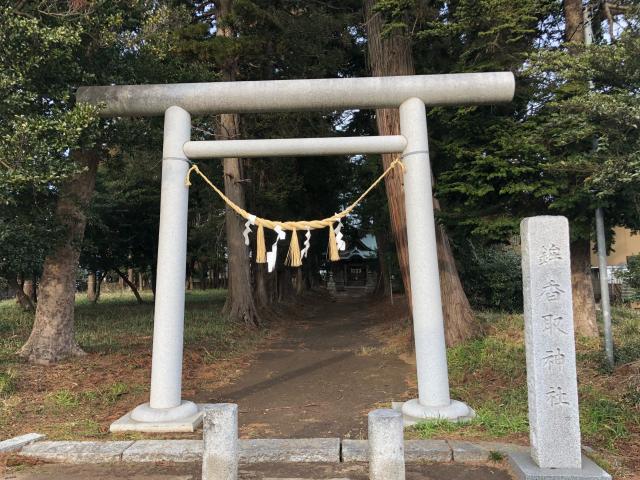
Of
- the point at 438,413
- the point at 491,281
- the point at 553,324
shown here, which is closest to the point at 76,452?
the point at 438,413

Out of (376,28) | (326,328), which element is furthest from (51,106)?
(326,328)

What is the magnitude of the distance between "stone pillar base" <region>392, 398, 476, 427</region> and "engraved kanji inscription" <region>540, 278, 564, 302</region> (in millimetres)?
2114

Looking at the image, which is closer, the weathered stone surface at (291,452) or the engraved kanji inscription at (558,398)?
the engraved kanji inscription at (558,398)

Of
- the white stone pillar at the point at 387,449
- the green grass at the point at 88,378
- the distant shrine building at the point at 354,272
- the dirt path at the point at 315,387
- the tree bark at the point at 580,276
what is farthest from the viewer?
the distant shrine building at the point at 354,272

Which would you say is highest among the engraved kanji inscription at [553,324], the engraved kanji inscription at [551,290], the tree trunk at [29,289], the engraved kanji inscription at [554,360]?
the tree trunk at [29,289]

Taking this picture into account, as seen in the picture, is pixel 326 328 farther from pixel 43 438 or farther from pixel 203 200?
pixel 43 438

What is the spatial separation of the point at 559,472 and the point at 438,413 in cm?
177

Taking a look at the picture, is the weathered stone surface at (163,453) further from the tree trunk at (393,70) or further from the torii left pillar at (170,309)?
the tree trunk at (393,70)

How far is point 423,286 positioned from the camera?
6.21m

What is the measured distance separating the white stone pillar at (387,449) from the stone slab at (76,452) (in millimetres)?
2699

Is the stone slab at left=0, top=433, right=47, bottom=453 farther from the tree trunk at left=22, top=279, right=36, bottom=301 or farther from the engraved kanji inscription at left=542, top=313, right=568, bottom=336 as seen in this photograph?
the tree trunk at left=22, top=279, right=36, bottom=301

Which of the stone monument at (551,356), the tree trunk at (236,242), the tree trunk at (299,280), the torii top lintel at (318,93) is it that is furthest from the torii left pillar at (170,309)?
the tree trunk at (299,280)

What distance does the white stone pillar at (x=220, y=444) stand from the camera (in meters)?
4.14

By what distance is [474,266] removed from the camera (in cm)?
1625
